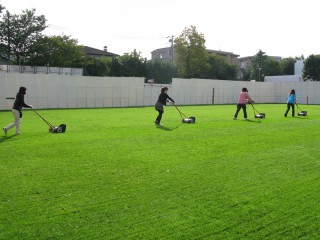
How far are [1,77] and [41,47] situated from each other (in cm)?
1916

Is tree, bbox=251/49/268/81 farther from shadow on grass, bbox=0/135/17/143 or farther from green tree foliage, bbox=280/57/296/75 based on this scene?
shadow on grass, bbox=0/135/17/143

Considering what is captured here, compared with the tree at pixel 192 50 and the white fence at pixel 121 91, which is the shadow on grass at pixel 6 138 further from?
the tree at pixel 192 50

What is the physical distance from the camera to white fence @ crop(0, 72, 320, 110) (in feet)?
92.8

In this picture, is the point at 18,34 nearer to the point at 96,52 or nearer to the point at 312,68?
the point at 96,52

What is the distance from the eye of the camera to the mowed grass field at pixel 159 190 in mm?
4375

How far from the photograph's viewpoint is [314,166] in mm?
7574

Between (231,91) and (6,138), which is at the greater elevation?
(231,91)

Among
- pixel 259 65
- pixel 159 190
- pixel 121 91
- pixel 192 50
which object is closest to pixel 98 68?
pixel 192 50

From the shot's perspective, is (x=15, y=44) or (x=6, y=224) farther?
(x=15, y=44)

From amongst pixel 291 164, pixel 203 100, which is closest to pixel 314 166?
pixel 291 164

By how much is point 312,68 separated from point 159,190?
55076 mm

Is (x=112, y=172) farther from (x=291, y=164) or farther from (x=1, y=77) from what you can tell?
(x=1, y=77)

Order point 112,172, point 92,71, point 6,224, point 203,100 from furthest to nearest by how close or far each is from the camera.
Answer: point 92,71
point 203,100
point 112,172
point 6,224

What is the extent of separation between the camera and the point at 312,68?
5516 cm
